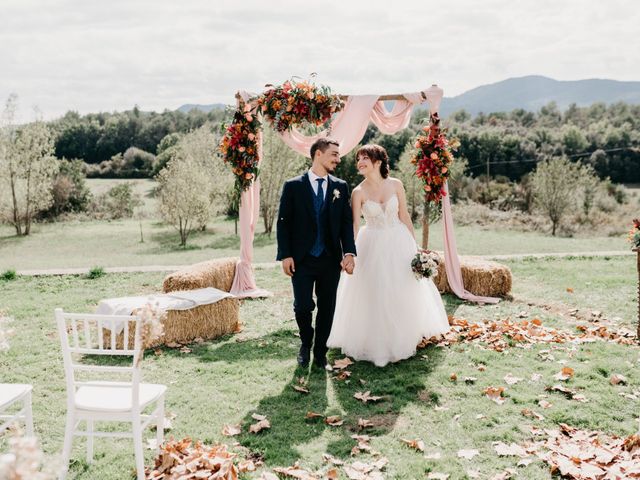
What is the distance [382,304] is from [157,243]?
20610 mm

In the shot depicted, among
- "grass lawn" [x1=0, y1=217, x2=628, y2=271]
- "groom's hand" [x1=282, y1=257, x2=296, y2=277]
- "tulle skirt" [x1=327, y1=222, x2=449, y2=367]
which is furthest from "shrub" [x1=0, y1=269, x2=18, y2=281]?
"groom's hand" [x1=282, y1=257, x2=296, y2=277]

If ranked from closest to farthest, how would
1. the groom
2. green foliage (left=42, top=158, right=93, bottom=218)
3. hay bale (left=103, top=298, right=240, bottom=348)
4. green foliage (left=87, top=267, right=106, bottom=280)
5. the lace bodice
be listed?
the groom → the lace bodice → hay bale (left=103, top=298, right=240, bottom=348) → green foliage (left=87, top=267, right=106, bottom=280) → green foliage (left=42, top=158, right=93, bottom=218)

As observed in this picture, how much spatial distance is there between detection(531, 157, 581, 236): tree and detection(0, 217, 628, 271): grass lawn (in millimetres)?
1775

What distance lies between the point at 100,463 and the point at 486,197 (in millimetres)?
37820

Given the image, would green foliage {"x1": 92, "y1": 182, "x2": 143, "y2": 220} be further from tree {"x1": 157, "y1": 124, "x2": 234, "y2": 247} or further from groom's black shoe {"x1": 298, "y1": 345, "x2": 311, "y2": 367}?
groom's black shoe {"x1": 298, "y1": 345, "x2": 311, "y2": 367}

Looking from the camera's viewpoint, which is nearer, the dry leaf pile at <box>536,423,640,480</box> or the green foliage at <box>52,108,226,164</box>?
the dry leaf pile at <box>536,423,640,480</box>

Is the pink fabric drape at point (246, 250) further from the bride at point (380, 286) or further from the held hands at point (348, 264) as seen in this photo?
the held hands at point (348, 264)

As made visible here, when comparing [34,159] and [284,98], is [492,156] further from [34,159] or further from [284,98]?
[284,98]

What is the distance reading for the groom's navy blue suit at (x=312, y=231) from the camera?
19.2 ft

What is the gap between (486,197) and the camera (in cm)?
3919

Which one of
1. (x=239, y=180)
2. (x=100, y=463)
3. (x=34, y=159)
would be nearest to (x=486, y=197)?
(x=34, y=159)

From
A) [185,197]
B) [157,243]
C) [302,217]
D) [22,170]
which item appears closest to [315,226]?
[302,217]

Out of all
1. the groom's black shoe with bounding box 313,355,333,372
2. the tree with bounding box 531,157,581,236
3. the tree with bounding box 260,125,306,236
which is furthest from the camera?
the tree with bounding box 531,157,581,236

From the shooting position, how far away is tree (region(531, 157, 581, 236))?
26.2 m
